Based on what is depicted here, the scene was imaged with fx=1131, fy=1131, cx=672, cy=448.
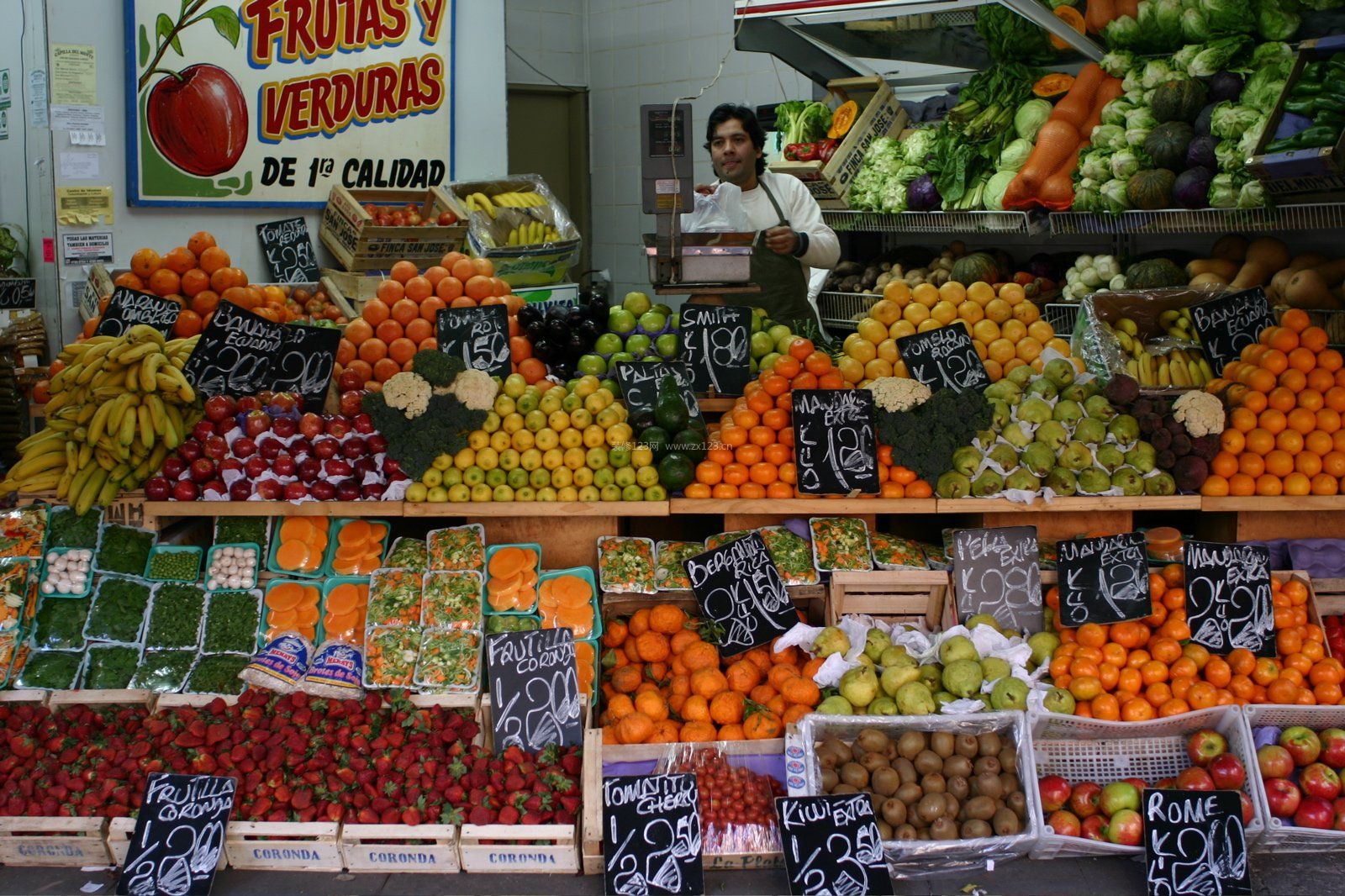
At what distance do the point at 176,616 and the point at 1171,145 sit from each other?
13.9ft

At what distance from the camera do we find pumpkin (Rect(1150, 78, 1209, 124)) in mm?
4777

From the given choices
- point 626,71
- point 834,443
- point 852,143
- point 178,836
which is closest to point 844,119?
point 852,143

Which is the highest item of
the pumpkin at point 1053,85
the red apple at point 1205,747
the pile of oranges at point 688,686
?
the pumpkin at point 1053,85

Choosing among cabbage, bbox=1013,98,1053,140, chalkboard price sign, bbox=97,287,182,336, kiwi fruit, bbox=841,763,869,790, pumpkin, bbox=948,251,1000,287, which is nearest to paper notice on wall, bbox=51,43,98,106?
chalkboard price sign, bbox=97,287,182,336

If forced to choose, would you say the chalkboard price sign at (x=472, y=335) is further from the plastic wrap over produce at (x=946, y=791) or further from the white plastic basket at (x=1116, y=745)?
the white plastic basket at (x=1116, y=745)

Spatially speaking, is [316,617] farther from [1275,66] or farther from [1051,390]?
[1275,66]

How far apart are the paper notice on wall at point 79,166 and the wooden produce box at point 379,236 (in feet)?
4.08

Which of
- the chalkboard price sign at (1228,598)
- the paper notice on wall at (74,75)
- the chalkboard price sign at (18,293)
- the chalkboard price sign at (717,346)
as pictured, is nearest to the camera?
the chalkboard price sign at (1228,598)

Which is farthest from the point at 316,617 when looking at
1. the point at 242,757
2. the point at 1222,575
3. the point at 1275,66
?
the point at 1275,66

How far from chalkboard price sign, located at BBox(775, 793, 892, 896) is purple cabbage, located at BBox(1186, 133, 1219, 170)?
3164 mm

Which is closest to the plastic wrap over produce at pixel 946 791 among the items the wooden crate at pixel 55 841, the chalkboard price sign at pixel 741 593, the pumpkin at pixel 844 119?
the chalkboard price sign at pixel 741 593

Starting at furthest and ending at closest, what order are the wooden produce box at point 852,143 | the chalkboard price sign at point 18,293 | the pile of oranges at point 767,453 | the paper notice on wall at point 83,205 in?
the chalkboard price sign at point 18,293 → the wooden produce box at point 852,143 → the paper notice on wall at point 83,205 → the pile of oranges at point 767,453

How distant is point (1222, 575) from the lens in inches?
133

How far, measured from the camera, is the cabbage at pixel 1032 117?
561cm
